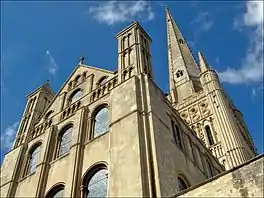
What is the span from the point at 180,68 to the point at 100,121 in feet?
102

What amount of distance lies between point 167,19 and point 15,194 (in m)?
49.3

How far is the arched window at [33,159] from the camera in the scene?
17.5m

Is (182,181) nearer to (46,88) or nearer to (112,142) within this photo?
(112,142)

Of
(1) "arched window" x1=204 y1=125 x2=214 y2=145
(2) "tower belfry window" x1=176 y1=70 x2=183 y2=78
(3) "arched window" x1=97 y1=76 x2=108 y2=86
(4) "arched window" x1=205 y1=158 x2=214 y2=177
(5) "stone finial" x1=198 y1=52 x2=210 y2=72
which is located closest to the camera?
(4) "arched window" x1=205 y1=158 x2=214 y2=177

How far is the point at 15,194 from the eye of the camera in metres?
16.6

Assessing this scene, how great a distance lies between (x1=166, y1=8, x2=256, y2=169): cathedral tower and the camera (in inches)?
983

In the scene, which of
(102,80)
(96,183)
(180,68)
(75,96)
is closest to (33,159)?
(75,96)

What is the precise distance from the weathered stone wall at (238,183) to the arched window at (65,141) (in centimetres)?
817

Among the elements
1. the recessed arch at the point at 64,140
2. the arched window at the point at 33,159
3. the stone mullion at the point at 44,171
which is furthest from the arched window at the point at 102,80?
the arched window at the point at 33,159

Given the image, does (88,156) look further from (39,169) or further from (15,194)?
(15,194)

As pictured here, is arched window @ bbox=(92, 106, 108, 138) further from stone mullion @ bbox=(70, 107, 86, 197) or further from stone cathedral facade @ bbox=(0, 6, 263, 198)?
stone mullion @ bbox=(70, 107, 86, 197)

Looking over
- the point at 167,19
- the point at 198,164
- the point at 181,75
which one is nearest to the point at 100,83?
the point at 198,164

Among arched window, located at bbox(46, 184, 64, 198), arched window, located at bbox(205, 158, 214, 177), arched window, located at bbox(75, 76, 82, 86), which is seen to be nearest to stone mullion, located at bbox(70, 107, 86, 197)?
arched window, located at bbox(46, 184, 64, 198)

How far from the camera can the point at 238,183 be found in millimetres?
9320
